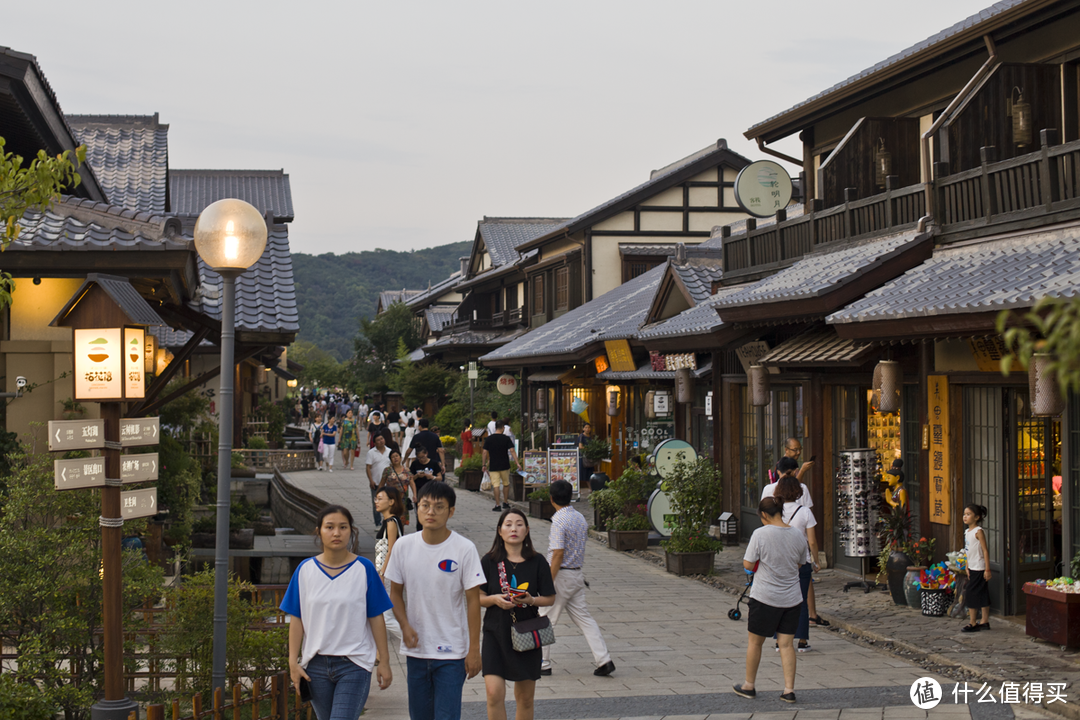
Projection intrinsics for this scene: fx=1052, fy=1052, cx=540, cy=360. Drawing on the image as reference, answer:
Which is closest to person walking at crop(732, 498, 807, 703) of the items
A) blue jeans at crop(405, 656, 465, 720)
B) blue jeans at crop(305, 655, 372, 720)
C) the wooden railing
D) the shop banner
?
blue jeans at crop(405, 656, 465, 720)

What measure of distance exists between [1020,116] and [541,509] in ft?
42.4

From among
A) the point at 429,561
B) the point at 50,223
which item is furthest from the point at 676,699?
the point at 50,223

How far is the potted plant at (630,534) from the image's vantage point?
58.4ft

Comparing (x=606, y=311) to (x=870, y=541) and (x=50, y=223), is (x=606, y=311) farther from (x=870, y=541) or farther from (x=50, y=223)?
(x=50, y=223)

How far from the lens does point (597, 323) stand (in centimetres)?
2758

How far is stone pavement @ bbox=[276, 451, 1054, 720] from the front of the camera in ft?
26.9

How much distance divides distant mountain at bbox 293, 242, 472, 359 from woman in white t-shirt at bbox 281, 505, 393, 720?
96680 millimetres

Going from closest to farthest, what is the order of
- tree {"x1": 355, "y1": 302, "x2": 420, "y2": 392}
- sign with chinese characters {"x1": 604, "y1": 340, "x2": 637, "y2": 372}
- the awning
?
the awning < sign with chinese characters {"x1": 604, "y1": 340, "x2": 637, "y2": 372} < tree {"x1": 355, "y1": 302, "x2": 420, "y2": 392}

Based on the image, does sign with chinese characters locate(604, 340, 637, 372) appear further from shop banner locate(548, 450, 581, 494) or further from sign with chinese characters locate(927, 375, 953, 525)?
sign with chinese characters locate(927, 375, 953, 525)

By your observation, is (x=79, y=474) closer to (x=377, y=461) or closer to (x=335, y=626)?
(x=335, y=626)

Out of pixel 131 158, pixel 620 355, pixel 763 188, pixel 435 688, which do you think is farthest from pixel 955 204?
pixel 131 158

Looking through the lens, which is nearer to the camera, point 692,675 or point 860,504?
point 692,675

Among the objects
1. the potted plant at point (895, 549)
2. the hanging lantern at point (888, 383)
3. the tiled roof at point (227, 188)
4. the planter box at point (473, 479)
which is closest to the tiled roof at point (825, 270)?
the hanging lantern at point (888, 383)

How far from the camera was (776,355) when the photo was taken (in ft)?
48.2
